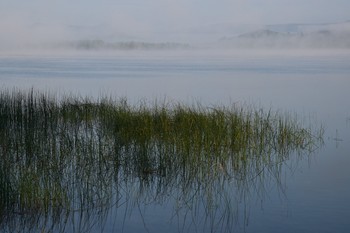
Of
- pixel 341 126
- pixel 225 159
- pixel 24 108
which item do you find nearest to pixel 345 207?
pixel 225 159

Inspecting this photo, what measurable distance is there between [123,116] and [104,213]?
3.35 m

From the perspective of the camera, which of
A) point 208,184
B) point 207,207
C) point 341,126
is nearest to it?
point 207,207

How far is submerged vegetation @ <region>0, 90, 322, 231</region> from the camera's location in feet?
16.5

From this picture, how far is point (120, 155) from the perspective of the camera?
6.59 meters

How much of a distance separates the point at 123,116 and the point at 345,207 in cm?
365

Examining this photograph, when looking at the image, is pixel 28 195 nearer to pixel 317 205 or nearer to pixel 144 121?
pixel 317 205

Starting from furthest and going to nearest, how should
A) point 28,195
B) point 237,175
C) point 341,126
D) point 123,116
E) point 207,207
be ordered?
point 341,126 → point 123,116 → point 237,175 → point 207,207 → point 28,195

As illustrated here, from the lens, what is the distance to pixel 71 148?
6633mm

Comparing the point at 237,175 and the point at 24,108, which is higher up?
the point at 24,108

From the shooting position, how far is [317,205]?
5.59 m

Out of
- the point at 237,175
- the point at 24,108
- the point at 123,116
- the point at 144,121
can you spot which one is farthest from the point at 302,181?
the point at 24,108

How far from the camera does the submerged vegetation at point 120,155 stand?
5.03 metres

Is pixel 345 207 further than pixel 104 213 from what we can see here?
Yes

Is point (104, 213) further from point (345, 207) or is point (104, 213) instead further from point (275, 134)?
point (275, 134)
